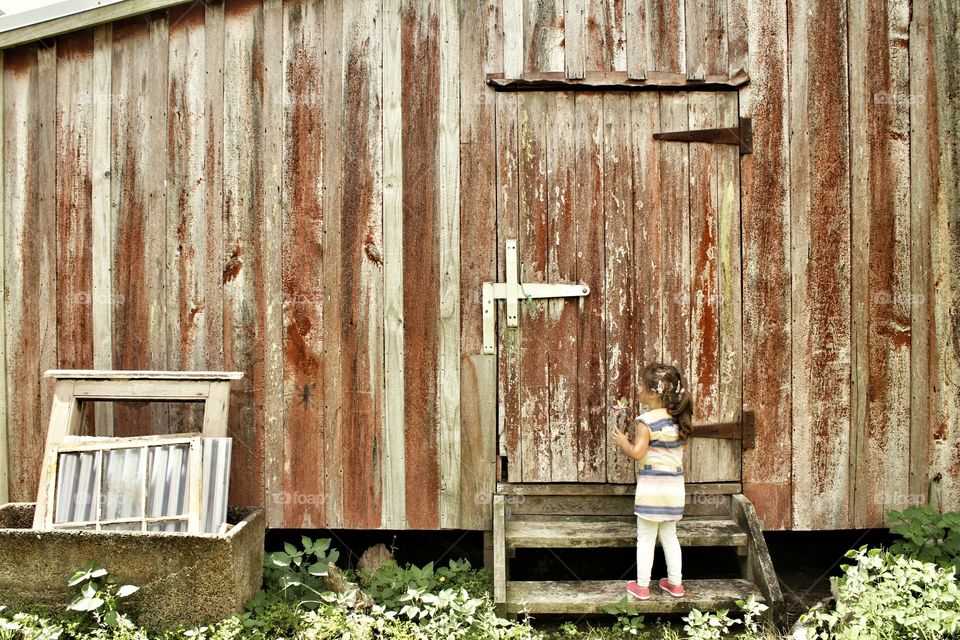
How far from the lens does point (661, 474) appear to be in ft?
10.5

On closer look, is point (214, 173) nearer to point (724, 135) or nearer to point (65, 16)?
point (65, 16)

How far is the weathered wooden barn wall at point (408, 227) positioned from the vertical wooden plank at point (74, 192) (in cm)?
1

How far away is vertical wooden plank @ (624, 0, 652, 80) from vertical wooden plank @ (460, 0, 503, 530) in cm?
72

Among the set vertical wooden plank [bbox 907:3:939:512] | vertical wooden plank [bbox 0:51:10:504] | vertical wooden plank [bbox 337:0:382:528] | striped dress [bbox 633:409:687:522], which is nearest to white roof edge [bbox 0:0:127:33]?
vertical wooden plank [bbox 0:51:10:504]

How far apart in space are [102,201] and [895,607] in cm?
456

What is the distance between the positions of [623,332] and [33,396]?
3.44 m

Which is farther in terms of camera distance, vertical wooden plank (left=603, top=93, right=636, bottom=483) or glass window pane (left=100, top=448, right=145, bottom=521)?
vertical wooden plank (left=603, top=93, right=636, bottom=483)

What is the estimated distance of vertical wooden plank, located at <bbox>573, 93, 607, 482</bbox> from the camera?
365 cm

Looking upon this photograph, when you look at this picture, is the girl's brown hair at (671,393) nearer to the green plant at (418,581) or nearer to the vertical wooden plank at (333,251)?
the green plant at (418,581)

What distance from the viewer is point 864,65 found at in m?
3.61

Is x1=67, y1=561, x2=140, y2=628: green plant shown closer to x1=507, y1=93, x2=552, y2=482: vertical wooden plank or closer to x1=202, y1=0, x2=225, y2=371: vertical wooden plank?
x1=202, y1=0, x2=225, y2=371: vertical wooden plank

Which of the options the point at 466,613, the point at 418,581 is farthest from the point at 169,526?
the point at 466,613

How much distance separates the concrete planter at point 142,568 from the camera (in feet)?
9.93

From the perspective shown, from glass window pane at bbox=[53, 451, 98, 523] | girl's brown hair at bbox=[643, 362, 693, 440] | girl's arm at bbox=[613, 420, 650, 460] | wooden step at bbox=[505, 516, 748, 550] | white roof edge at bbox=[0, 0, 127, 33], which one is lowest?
wooden step at bbox=[505, 516, 748, 550]
